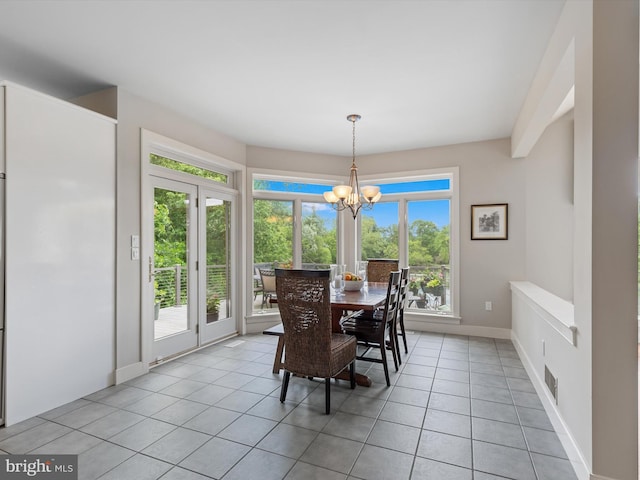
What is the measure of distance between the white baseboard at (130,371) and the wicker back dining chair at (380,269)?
9.49 ft

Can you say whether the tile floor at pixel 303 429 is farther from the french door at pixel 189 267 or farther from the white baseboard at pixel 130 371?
the french door at pixel 189 267

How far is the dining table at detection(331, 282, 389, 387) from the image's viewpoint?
9.11 feet

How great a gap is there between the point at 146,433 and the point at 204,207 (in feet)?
8.45

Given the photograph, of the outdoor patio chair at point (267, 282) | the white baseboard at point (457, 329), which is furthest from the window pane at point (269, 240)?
the white baseboard at point (457, 329)

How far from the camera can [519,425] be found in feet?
7.54

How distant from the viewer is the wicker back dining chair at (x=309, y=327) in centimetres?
240

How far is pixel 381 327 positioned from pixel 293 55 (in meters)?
2.40

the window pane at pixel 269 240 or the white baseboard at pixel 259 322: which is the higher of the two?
the window pane at pixel 269 240

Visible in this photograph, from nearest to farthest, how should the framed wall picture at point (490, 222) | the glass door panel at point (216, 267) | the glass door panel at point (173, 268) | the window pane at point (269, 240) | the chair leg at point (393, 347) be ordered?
the chair leg at point (393, 347)
the glass door panel at point (173, 268)
the glass door panel at point (216, 267)
the framed wall picture at point (490, 222)
the window pane at point (269, 240)

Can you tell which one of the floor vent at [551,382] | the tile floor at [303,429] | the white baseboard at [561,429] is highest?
the floor vent at [551,382]

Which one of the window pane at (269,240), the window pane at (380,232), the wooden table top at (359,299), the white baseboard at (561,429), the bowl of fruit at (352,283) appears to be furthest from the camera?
the window pane at (380,232)

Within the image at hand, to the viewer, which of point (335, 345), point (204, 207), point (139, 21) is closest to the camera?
point (139, 21)

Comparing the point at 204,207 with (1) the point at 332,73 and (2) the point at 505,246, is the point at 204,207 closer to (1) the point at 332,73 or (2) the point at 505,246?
(1) the point at 332,73

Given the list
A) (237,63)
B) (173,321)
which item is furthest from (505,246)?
(173,321)
